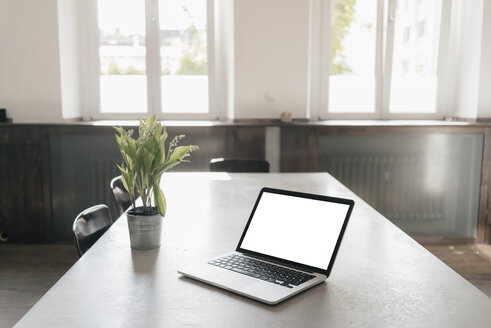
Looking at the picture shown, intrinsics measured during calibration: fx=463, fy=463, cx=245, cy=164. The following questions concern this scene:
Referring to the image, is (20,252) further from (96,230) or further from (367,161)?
(367,161)

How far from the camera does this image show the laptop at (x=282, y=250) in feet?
4.16

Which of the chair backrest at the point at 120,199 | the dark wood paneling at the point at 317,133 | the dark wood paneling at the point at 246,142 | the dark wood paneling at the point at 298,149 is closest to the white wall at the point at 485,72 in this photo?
the dark wood paneling at the point at 317,133

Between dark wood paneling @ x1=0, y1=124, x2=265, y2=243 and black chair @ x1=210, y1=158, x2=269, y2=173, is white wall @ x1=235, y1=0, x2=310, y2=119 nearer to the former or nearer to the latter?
dark wood paneling @ x1=0, y1=124, x2=265, y2=243

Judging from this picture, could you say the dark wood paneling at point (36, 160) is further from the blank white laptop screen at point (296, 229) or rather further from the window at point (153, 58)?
the blank white laptop screen at point (296, 229)

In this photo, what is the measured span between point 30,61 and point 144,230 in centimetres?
320

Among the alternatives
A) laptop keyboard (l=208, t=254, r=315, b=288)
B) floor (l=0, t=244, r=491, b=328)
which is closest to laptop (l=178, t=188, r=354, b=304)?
laptop keyboard (l=208, t=254, r=315, b=288)

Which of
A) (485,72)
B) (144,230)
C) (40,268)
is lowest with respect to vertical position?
(40,268)

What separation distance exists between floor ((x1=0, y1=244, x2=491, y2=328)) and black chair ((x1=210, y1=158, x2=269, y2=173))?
1.47 m

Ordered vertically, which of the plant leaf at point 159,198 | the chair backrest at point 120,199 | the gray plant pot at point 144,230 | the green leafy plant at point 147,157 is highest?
the green leafy plant at point 147,157

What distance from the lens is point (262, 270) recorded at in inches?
53.4

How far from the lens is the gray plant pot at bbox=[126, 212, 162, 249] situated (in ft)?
5.19

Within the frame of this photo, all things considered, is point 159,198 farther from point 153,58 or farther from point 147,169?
point 153,58

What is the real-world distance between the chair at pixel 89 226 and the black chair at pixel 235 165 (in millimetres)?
1379

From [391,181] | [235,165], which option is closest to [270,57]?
[235,165]
